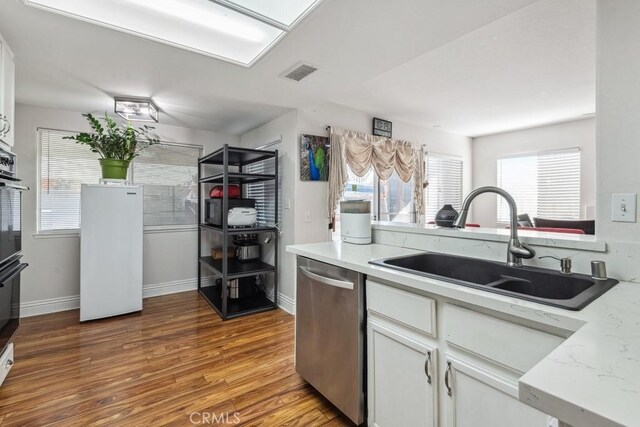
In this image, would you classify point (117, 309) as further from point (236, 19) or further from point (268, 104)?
point (236, 19)

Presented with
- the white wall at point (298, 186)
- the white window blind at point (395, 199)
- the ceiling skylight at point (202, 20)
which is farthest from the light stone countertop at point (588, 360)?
the white window blind at point (395, 199)

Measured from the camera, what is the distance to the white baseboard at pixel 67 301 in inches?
126

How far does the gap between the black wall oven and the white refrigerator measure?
0.95 m

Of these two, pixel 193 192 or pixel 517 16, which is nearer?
pixel 517 16

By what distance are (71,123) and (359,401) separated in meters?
4.00

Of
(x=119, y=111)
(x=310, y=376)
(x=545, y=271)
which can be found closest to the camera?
(x=545, y=271)

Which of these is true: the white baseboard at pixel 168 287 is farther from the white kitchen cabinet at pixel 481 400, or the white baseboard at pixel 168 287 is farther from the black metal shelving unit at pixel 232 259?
the white kitchen cabinet at pixel 481 400

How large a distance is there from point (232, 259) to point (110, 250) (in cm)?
135

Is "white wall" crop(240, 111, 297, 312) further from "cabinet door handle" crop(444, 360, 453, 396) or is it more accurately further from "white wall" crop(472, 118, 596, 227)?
"white wall" crop(472, 118, 596, 227)

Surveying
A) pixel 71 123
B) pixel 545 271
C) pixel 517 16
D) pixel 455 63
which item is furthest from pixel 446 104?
pixel 71 123

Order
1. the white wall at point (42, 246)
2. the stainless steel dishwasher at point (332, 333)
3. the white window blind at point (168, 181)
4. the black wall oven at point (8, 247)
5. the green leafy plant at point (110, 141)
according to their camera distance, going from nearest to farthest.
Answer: the stainless steel dishwasher at point (332, 333) < the black wall oven at point (8, 247) < the green leafy plant at point (110, 141) < the white wall at point (42, 246) < the white window blind at point (168, 181)

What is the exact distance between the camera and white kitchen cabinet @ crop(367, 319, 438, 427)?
4.05ft

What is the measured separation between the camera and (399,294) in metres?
1.34

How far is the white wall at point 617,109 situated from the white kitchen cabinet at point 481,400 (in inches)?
31.9
